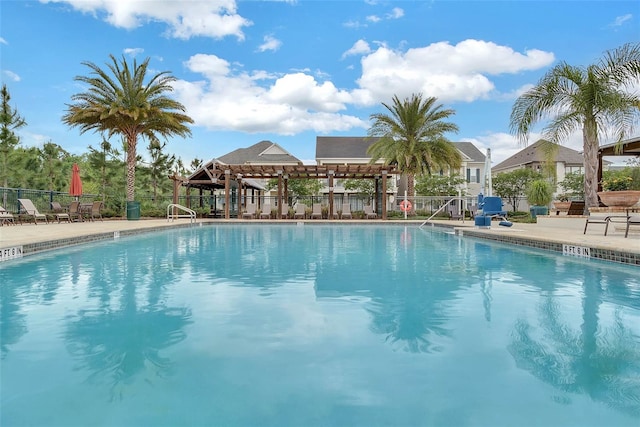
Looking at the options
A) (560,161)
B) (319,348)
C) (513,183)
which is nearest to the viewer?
(319,348)

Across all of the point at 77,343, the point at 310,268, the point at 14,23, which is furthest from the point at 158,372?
the point at 14,23

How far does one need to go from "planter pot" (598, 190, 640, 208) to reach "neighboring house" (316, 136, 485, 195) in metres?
24.6

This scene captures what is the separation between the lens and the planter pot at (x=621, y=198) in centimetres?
1017

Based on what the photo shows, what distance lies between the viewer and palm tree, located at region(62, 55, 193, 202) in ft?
61.2

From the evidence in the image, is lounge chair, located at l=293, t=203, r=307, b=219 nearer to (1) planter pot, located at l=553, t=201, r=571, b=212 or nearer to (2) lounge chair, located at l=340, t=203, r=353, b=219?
(2) lounge chair, located at l=340, t=203, r=353, b=219

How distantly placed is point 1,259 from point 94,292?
11.3 ft

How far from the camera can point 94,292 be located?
4.83m

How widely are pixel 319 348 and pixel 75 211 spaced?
52.4 feet

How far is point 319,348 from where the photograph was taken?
3.01 meters

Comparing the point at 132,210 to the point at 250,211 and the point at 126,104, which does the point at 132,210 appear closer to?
the point at 126,104

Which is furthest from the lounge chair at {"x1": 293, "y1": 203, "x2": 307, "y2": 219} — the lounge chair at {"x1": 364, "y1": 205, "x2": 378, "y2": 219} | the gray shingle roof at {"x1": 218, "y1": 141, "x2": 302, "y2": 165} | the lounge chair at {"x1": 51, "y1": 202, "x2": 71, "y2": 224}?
the gray shingle roof at {"x1": 218, "y1": 141, "x2": 302, "y2": 165}

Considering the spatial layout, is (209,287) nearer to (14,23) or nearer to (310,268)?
(310,268)

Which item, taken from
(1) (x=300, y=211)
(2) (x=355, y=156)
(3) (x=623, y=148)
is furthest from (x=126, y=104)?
(2) (x=355, y=156)

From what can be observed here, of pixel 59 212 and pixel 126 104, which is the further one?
pixel 126 104
